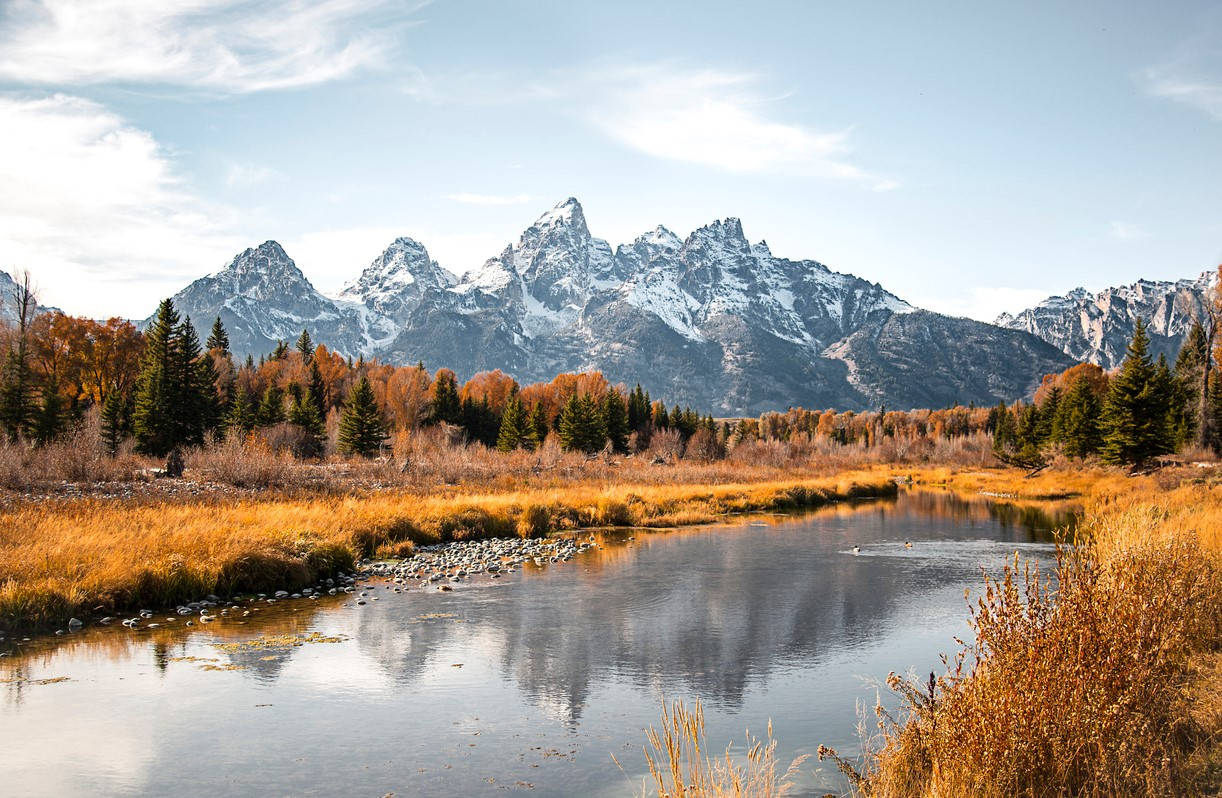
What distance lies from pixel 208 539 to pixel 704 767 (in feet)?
53.9

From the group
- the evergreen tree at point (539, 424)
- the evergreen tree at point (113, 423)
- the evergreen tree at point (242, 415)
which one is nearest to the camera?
the evergreen tree at point (113, 423)

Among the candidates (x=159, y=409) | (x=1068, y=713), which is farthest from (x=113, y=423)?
(x=1068, y=713)

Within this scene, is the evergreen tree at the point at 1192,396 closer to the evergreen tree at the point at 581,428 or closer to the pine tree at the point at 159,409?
the evergreen tree at the point at 581,428

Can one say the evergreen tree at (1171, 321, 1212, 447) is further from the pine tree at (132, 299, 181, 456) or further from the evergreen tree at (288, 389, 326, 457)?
the pine tree at (132, 299, 181, 456)

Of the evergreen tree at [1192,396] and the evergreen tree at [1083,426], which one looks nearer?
A: the evergreen tree at [1192,396]

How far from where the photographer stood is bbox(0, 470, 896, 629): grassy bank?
1730 centimetres

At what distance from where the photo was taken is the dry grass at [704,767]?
6.23 metres

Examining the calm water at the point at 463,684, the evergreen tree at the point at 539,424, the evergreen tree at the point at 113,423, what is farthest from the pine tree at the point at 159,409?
the calm water at the point at 463,684

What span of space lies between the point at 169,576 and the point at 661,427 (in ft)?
333

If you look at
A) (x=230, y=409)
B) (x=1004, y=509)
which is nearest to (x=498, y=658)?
(x=1004, y=509)

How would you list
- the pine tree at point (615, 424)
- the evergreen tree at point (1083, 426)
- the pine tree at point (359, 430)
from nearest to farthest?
the evergreen tree at point (1083, 426)
the pine tree at point (359, 430)
the pine tree at point (615, 424)

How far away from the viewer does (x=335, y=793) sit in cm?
908

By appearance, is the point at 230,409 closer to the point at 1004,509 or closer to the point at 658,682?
the point at 1004,509

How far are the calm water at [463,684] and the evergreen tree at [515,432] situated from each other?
64.5 metres
